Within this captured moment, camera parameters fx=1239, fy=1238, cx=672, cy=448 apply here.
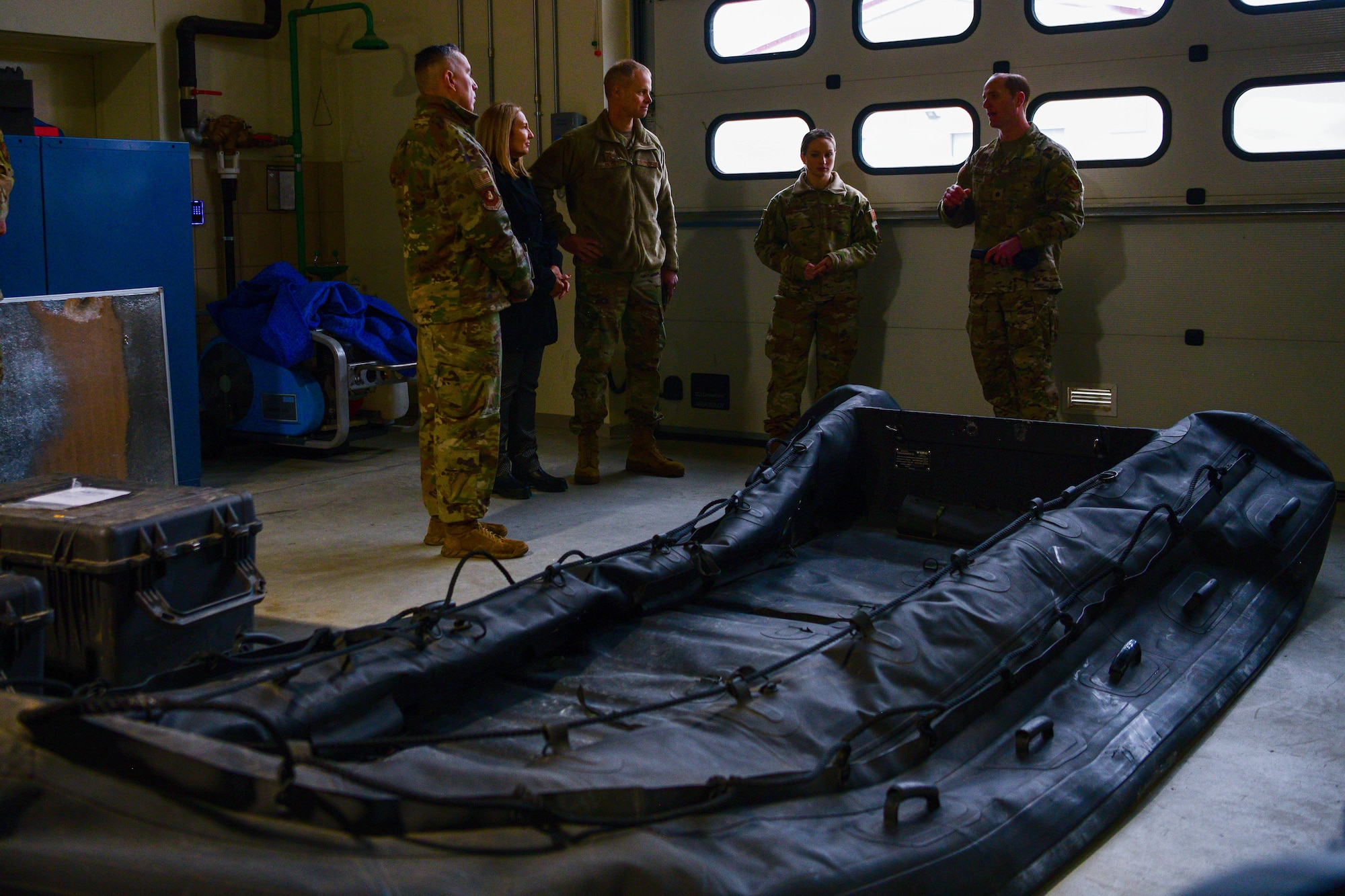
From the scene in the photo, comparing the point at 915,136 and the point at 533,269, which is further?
the point at 915,136

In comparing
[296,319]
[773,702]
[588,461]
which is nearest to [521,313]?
[588,461]

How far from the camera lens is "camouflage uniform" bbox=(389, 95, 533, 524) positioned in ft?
13.6

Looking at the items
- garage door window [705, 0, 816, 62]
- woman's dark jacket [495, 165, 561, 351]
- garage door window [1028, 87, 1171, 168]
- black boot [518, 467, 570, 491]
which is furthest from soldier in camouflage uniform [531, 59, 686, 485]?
garage door window [1028, 87, 1171, 168]

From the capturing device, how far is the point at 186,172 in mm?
A: 5348

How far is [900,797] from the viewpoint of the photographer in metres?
1.99

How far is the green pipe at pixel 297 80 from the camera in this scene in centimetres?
718

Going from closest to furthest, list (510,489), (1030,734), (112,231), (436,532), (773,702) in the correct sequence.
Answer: (773,702), (1030,734), (436,532), (112,231), (510,489)

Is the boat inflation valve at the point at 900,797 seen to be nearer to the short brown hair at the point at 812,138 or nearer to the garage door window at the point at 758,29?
the short brown hair at the point at 812,138

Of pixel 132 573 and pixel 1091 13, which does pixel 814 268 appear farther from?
pixel 132 573

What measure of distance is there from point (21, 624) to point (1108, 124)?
188 inches

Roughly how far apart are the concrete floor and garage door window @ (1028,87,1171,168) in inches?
71.5

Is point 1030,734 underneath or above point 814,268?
underneath

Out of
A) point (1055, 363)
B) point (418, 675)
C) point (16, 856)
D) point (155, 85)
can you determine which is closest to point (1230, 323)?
point (1055, 363)

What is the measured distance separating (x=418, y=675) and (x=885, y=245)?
14.1ft
